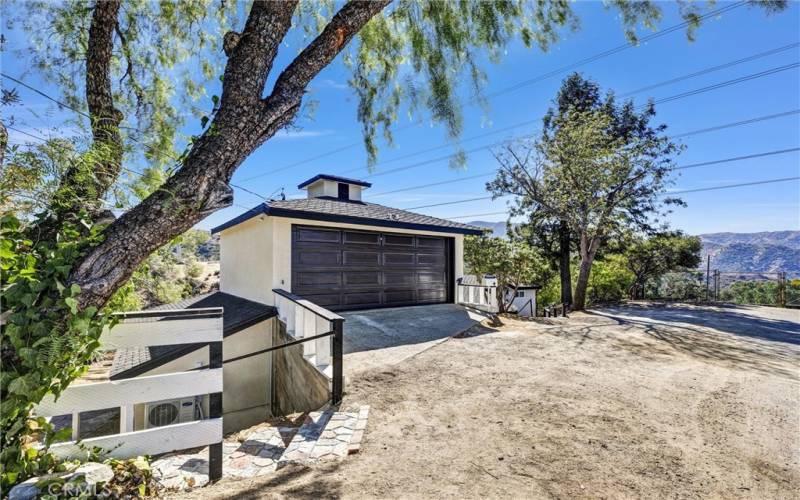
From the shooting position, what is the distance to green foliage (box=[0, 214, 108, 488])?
184cm

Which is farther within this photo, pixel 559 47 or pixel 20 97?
pixel 559 47

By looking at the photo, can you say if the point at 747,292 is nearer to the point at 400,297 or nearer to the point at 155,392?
the point at 400,297

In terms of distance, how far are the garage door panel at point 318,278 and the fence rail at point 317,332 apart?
0.70 m

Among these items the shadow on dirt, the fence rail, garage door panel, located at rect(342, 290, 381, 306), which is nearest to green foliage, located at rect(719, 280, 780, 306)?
the shadow on dirt

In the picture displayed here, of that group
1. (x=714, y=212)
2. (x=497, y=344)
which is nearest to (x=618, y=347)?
(x=497, y=344)

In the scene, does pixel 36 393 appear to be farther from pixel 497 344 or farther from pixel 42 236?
pixel 497 344

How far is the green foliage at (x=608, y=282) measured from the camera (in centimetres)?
1561

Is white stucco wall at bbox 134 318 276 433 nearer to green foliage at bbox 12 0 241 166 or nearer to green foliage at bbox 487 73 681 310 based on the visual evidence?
green foliage at bbox 12 0 241 166

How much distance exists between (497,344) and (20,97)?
6796 mm

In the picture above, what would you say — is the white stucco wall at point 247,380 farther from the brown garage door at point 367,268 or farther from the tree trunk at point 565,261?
the tree trunk at point 565,261

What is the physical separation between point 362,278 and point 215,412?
6.18 metres

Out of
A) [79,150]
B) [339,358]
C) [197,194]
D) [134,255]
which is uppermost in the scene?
[79,150]

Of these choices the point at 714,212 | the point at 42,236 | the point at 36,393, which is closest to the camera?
the point at 36,393

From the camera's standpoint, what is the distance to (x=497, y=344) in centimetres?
643
